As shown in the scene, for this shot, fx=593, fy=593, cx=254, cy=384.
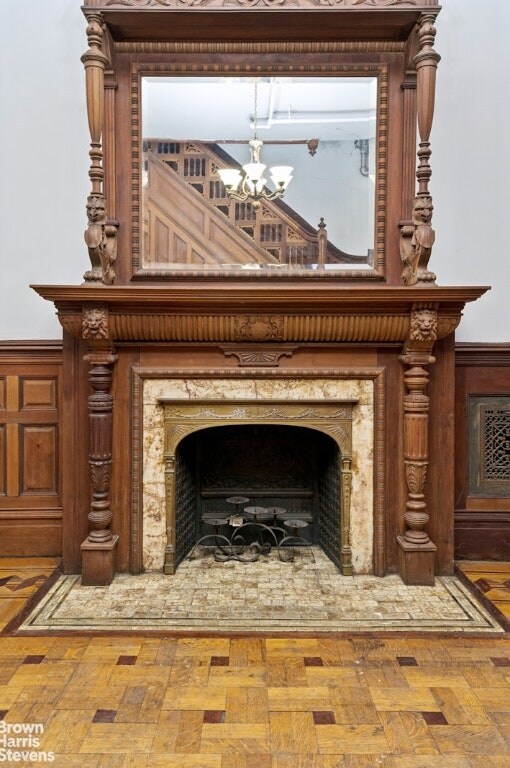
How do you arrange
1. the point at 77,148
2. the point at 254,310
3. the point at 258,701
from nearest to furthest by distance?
1. the point at 258,701
2. the point at 254,310
3. the point at 77,148

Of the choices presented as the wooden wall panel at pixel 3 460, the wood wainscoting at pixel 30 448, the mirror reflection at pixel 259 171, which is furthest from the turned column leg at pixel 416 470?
the wooden wall panel at pixel 3 460

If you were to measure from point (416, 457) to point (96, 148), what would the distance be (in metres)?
2.10

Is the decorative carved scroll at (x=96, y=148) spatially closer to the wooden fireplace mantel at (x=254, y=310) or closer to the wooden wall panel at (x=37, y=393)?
the wooden fireplace mantel at (x=254, y=310)

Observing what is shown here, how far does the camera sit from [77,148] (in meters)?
3.14

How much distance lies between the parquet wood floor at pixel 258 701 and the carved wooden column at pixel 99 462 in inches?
19.5

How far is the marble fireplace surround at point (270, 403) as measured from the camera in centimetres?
299

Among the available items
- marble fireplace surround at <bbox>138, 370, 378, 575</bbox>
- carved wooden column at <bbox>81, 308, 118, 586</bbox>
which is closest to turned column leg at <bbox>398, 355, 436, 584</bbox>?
marble fireplace surround at <bbox>138, 370, 378, 575</bbox>

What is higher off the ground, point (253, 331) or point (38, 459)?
point (253, 331)

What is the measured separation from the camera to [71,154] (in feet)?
→ 10.3

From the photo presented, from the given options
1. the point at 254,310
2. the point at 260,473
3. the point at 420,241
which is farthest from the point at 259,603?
the point at 420,241

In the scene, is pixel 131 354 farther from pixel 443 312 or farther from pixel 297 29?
pixel 297 29

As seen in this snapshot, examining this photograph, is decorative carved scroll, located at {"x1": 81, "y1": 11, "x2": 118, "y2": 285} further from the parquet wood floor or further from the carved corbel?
the parquet wood floor

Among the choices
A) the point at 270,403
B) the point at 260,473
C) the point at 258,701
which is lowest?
the point at 258,701

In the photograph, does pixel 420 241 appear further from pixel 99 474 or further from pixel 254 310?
pixel 99 474
